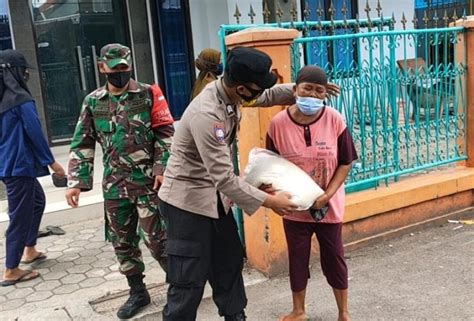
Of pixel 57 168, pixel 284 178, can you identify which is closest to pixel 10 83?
pixel 57 168

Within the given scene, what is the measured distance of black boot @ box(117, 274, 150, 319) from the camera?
3.41 meters

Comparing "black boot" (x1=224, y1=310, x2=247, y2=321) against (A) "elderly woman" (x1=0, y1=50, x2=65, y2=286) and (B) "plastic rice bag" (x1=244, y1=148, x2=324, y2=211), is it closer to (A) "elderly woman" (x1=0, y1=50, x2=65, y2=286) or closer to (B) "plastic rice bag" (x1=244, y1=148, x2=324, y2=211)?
(B) "plastic rice bag" (x1=244, y1=148, x2=324, y2=211)

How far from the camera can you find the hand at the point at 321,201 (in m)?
2.87

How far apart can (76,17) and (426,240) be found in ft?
17.9

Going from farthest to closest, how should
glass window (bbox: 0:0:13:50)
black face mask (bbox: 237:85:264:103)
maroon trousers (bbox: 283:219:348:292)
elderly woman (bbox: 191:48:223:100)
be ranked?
glass window (bbox: 0:0:13:50), elderly woman (bbox: 191:48:223:100), maroon trousers (bbox: 283:219:348:292), black face mask (bbox: 237:85:264:103)

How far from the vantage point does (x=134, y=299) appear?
3.47 m

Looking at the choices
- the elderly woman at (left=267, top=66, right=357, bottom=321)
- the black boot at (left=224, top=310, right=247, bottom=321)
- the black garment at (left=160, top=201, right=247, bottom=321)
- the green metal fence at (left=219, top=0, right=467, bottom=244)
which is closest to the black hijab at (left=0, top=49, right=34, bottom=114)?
the green metal fence at (left=219, top=0, right=467, bottom=244)

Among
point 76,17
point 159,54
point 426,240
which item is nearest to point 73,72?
point 76,17

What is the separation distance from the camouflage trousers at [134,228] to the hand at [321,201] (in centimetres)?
99

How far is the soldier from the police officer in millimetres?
578

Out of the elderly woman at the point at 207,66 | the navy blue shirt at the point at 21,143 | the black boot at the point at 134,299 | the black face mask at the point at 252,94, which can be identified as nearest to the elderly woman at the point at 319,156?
the black face mask at the point at 252,94

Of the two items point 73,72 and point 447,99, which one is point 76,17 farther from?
point 447,99

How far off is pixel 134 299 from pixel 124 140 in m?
1.05

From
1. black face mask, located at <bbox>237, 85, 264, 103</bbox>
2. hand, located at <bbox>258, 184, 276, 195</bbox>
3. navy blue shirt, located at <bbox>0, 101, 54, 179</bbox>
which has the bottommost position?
hand, located at <bbox>258, 184, 276, 195</bbox>
